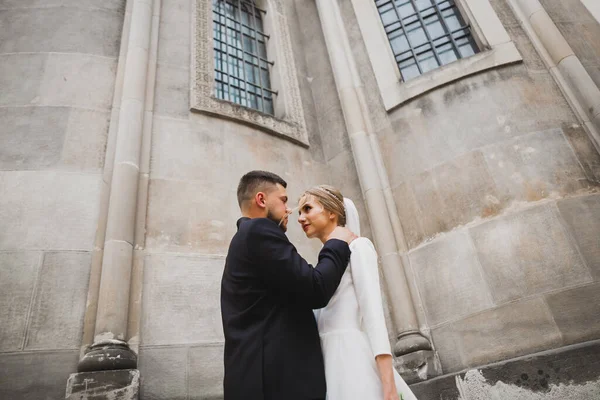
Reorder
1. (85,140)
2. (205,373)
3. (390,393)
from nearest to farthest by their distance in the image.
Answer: (390,393), (205,373), (85,140)

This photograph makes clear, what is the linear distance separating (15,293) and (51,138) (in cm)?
187

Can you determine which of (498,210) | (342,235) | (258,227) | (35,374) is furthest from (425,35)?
(35,374)

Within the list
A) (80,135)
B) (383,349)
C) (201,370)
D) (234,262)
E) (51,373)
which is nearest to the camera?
(383,349)

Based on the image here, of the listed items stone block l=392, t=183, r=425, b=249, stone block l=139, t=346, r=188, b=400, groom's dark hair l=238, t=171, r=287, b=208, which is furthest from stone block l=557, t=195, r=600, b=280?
stone block l=139, t=346, r=188, b=400

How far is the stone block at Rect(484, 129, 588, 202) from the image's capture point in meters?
5.03

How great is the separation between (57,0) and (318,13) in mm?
4518

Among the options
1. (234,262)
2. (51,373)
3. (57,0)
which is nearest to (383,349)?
(234,262)

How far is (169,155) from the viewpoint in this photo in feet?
17.6

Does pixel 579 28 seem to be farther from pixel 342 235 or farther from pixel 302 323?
pixel 302 323

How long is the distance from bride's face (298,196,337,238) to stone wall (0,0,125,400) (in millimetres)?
2878

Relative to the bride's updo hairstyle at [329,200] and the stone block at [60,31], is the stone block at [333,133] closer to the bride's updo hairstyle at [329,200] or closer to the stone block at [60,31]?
the stone block at [60,31]

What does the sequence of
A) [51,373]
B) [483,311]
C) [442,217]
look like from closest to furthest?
[51,373] → [483,311] → [442,217]

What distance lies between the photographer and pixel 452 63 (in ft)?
20.7

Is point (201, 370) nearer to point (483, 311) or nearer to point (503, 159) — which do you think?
point (483, 311)
